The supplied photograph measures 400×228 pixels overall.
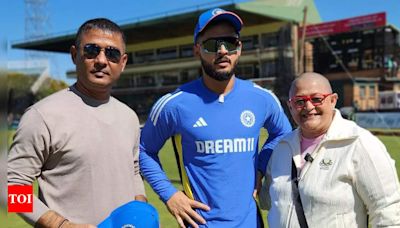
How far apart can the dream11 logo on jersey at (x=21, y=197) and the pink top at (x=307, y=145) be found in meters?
1.44

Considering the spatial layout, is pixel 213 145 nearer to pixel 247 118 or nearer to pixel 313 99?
pixel 247 118

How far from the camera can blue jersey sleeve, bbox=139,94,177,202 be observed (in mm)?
2715

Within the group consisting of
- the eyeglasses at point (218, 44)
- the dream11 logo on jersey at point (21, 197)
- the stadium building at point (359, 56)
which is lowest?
the dream11 logo on jersey at point (21, 197)

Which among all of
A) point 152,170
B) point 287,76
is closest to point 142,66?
point 287,76

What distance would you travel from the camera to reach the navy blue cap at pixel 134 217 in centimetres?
177

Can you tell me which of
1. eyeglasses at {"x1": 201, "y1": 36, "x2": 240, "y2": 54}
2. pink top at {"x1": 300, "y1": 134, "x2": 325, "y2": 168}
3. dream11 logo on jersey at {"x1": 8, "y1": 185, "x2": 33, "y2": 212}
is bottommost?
dream11 logo on jersey at {"x1": 8, "y1": 185, "x2": 33, "y2": 212}

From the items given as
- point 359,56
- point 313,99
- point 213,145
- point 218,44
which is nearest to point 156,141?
point 213,145

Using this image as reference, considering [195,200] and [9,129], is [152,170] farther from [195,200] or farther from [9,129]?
[9,129]

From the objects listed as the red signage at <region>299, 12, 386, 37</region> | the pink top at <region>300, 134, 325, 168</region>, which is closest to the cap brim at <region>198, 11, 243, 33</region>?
→ the pink top at <region>300, 134, 325, 168</region>

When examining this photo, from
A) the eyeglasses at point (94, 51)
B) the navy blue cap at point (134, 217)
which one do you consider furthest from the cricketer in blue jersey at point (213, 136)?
the navy blue cap at point (134, 217)

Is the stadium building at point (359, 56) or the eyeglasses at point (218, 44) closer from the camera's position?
the eyeglasses at point (218, 44)

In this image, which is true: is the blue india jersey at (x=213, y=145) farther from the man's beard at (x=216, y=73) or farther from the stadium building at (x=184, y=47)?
the stadium building at (x=184, y=47)

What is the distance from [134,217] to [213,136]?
0.95 meters

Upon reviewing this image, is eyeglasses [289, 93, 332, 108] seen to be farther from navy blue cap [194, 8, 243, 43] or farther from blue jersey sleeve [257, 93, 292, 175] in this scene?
navy blue cap [194, 8, 243, 43]
